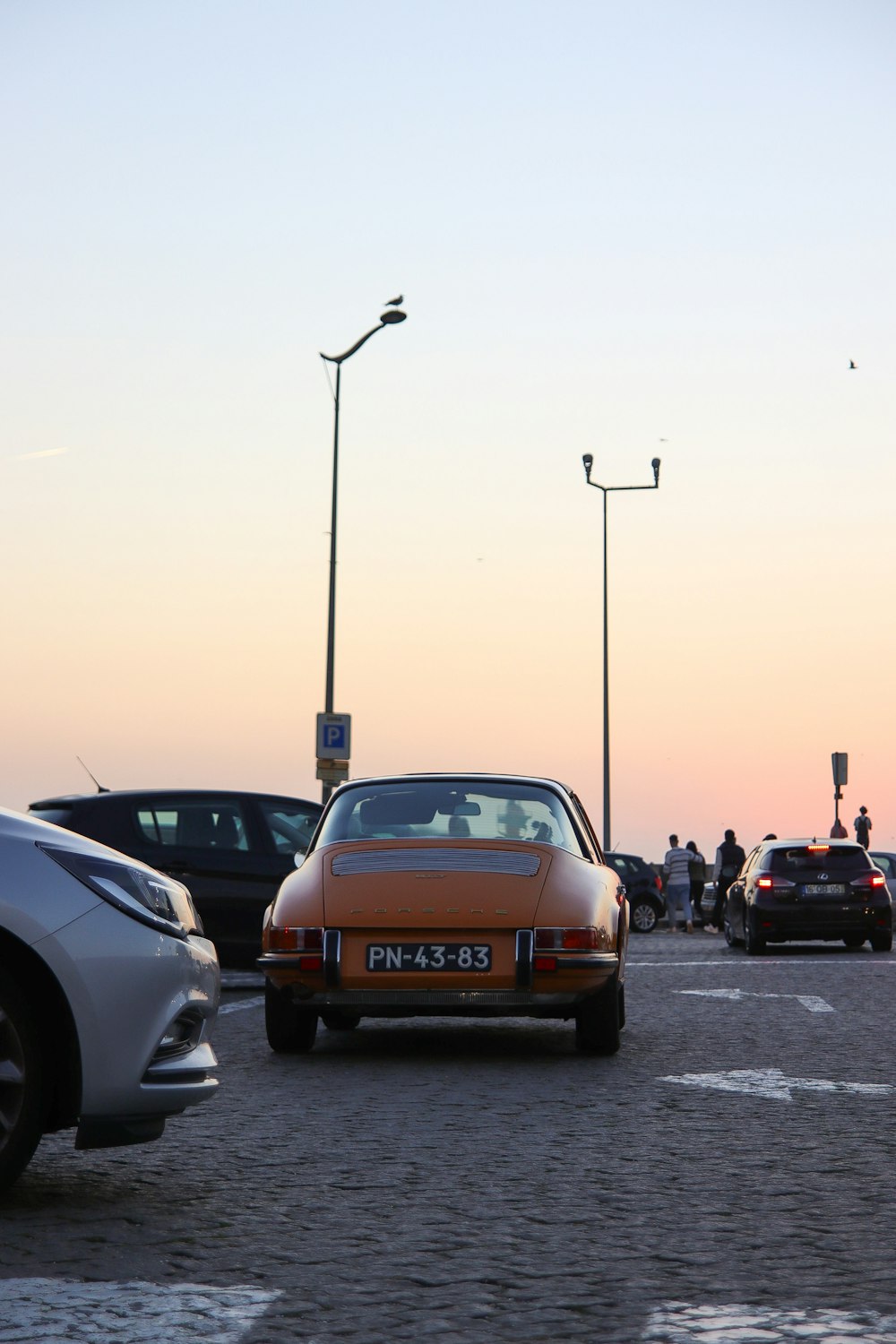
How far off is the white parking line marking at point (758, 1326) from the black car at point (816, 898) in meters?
19.4

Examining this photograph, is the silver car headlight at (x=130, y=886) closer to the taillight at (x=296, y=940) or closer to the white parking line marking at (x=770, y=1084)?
the white parking line marking at (x=770, y=1084)

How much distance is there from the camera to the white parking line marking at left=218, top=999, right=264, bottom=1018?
13914mm

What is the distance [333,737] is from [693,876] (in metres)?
8.36

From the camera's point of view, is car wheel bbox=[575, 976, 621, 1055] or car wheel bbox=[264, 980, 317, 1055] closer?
car wheel bbox=[575, 976, 621, 1055]

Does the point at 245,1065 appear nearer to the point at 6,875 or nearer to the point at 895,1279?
the point at 6,875

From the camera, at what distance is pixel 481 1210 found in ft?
19.1

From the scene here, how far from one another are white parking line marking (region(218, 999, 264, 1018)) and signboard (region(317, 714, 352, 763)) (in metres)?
16.6

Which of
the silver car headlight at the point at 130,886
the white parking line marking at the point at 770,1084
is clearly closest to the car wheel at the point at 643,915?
the white parking line marking at the point at 770,1084

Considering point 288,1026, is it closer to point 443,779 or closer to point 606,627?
point 443,779

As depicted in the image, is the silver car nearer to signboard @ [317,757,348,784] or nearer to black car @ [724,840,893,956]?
black car @ [724,840,893,956]

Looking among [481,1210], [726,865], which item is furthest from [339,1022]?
[726,865]

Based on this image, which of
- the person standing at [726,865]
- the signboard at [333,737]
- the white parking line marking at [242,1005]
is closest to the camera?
the white parking line marking at [242,1005]

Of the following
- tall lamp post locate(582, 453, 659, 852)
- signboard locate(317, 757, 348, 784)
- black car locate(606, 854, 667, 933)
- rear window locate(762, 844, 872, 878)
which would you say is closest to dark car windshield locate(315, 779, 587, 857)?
rear window locate(762, 844, 872, 878)

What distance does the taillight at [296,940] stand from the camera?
32.1 ft
